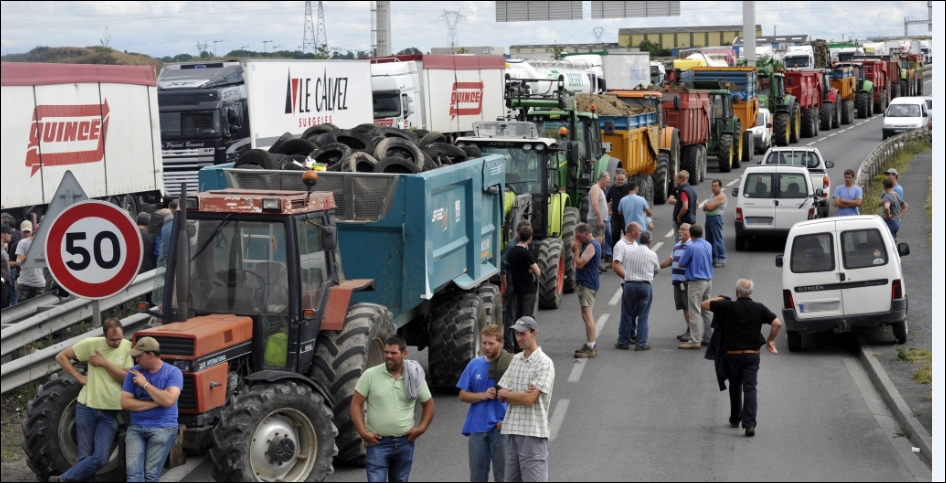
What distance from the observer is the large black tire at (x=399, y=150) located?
1143cm

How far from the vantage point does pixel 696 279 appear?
48.2 feet

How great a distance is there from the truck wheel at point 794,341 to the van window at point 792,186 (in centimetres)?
788

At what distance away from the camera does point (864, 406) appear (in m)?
12.0

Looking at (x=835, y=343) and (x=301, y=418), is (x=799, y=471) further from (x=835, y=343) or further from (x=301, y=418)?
(x=835, y=343)

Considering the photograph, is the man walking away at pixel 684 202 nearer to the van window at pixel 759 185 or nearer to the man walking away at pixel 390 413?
the van window at pixel 759 185

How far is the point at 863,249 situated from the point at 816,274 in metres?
0.67

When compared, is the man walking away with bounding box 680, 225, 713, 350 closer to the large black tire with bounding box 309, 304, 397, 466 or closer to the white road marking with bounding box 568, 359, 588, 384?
the white road marking with bounding box 568, 359, 588, 384

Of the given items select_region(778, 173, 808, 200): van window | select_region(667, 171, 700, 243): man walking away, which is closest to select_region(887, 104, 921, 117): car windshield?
select_region(778, 173, 808, 200): van window

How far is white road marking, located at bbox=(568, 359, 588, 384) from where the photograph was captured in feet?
43.0

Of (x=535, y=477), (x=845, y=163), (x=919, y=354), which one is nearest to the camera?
(x=535, y=477)

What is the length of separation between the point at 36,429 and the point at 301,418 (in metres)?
2.07

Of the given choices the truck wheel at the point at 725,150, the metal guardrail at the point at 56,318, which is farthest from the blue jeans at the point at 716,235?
the truck wheel at the point at 725,150

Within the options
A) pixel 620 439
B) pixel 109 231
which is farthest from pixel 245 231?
pixel 620 439

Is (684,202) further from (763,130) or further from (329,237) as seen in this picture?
(763,130)
